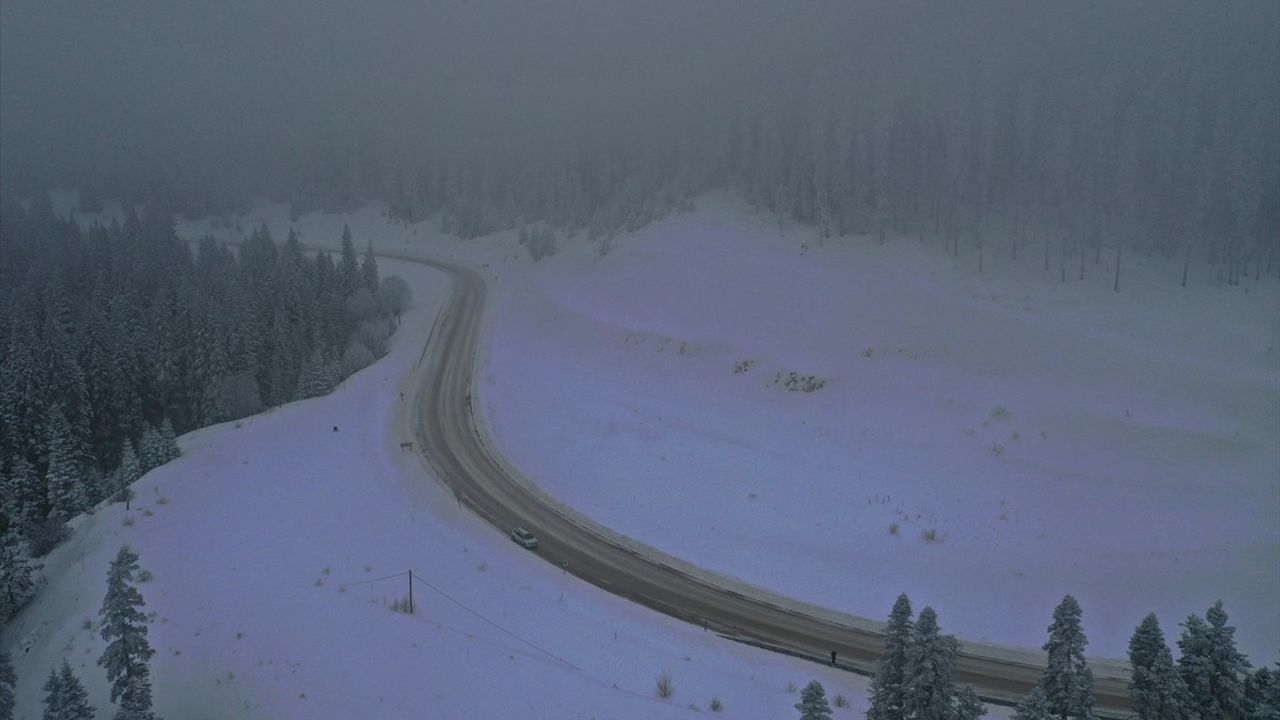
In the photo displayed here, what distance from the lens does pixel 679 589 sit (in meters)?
29.0

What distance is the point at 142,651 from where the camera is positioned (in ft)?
68.1

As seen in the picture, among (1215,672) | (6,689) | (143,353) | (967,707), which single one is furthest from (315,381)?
(1215,672)

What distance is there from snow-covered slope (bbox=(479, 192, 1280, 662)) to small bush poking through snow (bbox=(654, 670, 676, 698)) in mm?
8134

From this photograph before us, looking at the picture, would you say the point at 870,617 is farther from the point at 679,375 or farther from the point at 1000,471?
the point at 679,375

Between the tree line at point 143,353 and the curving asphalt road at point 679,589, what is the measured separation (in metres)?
16.7

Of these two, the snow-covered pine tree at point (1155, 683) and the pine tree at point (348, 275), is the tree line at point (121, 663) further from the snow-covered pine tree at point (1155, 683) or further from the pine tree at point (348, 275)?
the pine tree at point (348, 275)

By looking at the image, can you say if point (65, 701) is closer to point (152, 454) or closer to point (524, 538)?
point (524, 538)

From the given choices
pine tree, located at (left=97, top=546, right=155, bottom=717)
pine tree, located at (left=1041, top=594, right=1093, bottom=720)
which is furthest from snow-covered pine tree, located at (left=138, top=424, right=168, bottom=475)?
pine tree, located at (left=1041, top=594, right=1093, bottom=720)

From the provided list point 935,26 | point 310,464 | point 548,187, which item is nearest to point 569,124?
point 548,187

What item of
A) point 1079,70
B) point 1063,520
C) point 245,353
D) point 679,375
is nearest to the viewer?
point 1063,520

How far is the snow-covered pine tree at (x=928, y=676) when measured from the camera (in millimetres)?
15672

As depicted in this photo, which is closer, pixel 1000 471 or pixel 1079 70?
pixel 1000 471

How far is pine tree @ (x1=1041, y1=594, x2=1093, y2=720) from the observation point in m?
16.6

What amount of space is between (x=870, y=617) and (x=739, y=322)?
108 ft
